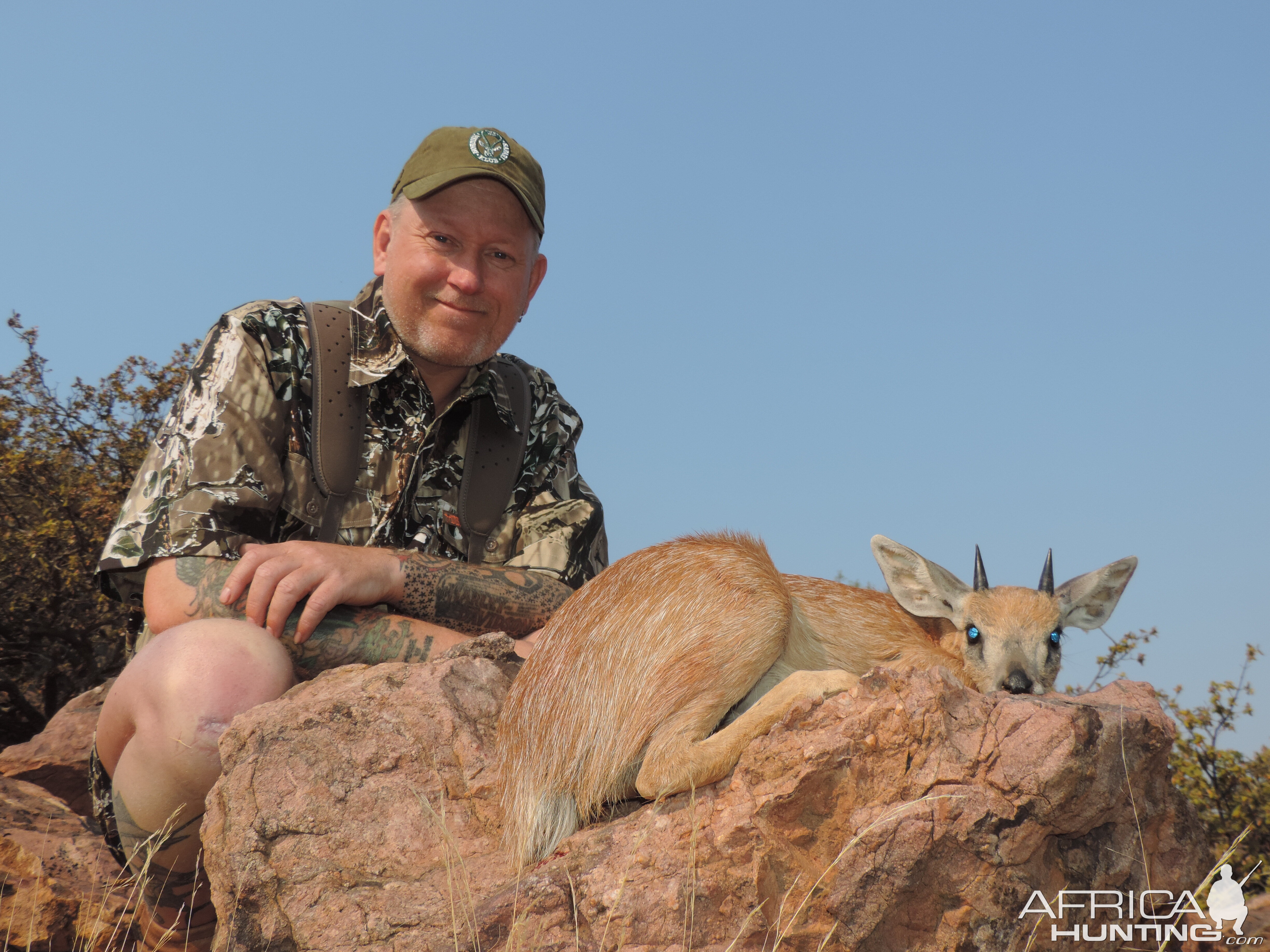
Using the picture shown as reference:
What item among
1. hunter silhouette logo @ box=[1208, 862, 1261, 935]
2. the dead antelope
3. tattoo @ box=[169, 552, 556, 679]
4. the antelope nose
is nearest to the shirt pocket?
tattoo @ box=[169, 552, 556, 679]

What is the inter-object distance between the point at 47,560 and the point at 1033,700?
885 centimetres

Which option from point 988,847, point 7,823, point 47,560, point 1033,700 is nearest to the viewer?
point 988,847

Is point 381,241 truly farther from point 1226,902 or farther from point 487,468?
point 1226,902

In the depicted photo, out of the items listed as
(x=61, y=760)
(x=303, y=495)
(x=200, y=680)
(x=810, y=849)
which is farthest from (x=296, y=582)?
(x=61, y=760)

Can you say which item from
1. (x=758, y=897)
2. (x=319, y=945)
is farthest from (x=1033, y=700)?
(x=319, y=945)

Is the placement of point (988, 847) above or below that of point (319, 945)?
above

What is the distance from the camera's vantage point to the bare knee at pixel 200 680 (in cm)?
443

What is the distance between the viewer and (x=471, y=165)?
18.7ft

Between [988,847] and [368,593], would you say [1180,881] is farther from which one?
[368,593]

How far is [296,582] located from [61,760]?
10.9ft

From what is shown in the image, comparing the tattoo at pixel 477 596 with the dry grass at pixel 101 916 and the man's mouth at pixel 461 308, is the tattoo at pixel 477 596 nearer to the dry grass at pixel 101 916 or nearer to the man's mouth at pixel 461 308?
the man's mouth at pixel 461 308

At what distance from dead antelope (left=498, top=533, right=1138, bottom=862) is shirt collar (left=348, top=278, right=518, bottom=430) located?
1.98 metres

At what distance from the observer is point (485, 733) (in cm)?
429

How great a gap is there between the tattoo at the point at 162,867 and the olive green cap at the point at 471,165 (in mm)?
3455
